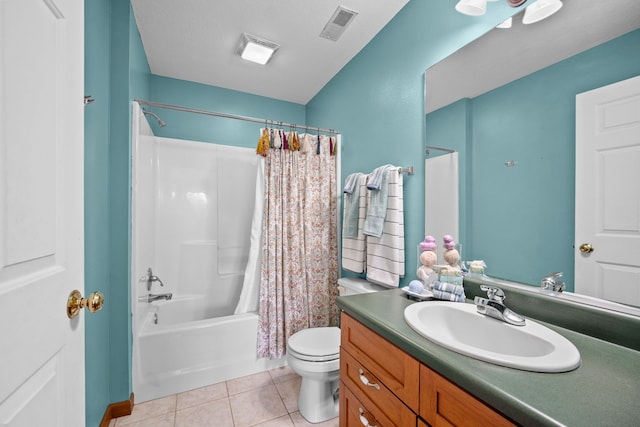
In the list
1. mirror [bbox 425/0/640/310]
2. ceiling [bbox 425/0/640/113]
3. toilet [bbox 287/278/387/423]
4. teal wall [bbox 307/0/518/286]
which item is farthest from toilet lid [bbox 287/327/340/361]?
ceiling [bbox 425/0/640/113]

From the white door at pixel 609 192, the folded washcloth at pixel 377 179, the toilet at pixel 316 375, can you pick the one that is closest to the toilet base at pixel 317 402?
the toilet at pixel 316 375

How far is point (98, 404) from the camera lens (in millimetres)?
1397

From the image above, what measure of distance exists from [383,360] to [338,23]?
2.10m

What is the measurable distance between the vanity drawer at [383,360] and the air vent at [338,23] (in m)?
1.92

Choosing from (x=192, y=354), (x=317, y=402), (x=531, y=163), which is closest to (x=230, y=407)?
(x=192, y=354)

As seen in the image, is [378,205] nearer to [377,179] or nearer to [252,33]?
[377,179]

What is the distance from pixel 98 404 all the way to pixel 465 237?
212cm

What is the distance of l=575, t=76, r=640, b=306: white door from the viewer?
2.68ft

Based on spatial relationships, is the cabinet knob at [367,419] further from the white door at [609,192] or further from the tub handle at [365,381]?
the white door at [609,192]

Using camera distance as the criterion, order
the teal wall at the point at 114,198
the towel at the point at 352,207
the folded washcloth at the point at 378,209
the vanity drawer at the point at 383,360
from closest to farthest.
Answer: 1. the vanity drawer at the point at 383,360
2. the teal wall at the point at 114,198
3. the folded washcloth at the point at 378,209
4. the towel at the point at 352,207

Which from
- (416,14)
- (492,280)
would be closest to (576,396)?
(492,280)
